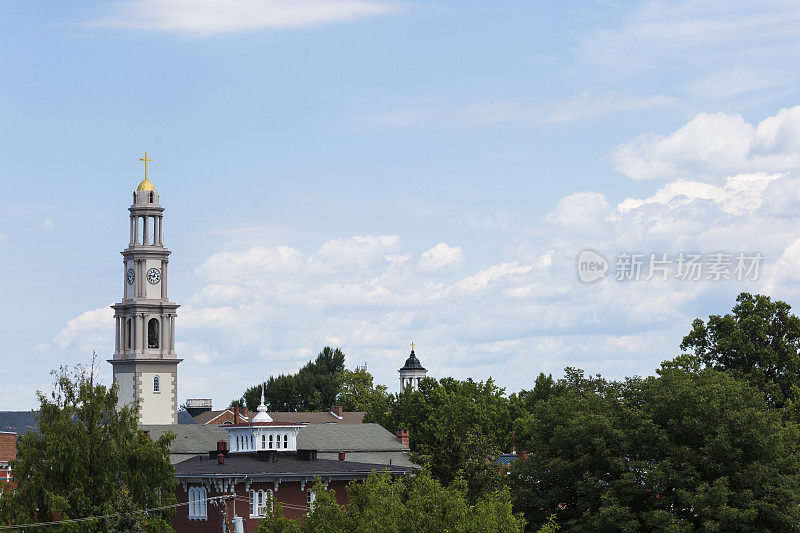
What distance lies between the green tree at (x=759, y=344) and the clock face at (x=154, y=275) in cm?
6776

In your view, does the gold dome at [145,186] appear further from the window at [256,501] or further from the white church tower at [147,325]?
the window at [256,501]

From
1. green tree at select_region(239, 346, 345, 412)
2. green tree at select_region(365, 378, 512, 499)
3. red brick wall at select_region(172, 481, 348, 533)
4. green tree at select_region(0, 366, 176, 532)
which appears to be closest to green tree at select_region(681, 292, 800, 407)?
green tree at select_region(365, 378, 512, 499)

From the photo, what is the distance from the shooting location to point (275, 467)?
79.8 meters

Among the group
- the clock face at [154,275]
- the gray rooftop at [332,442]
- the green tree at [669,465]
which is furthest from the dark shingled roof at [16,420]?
the green tree at [669,465]

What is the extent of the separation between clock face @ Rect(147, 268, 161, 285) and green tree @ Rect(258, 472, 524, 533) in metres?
92.4

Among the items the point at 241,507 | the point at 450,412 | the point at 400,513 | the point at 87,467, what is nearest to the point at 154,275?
the point at 450,412

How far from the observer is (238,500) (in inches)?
3051

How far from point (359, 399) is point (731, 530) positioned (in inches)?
5012

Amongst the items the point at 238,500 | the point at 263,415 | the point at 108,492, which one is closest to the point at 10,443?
the point at 263,415

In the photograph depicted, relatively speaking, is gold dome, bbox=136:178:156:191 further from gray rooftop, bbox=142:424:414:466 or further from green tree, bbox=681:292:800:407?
green tree, bbox=681:292:800:407

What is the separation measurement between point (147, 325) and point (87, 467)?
75.5 metres

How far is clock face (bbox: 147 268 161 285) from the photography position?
139 metres

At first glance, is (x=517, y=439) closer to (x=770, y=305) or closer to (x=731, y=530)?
(x=770, y=305)

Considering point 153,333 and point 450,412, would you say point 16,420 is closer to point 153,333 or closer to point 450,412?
point 153,333
